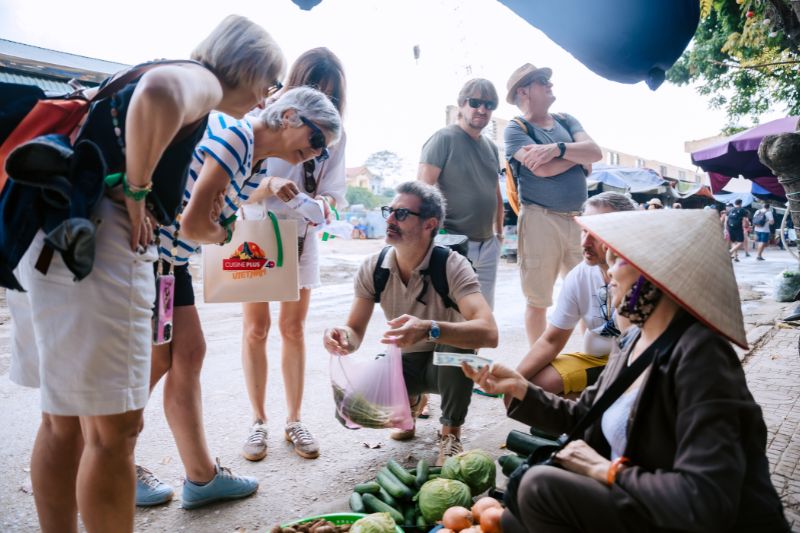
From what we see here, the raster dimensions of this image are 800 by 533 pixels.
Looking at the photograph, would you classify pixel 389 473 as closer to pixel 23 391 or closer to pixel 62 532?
pixel 62 532

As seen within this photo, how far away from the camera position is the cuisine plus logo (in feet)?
9.47

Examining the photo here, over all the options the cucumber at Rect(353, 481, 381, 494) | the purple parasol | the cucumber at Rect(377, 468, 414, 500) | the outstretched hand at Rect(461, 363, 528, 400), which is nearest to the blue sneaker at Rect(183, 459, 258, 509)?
the cucumber at Rect(353, 481, 381, 494)

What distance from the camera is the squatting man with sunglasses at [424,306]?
9.58ft

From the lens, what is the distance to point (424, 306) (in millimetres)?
3178

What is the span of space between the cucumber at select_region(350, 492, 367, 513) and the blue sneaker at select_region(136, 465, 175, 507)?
0.95m

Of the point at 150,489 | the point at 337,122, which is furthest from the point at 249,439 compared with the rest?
the point at 337,122

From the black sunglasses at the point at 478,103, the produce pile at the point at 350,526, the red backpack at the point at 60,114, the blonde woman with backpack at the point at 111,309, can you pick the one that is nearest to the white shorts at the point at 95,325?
the blonde woman with backpack at the point at 111,309

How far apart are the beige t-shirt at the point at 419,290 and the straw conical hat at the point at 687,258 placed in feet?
4.59

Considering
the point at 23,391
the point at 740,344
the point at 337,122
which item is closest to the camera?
the point at 740,344

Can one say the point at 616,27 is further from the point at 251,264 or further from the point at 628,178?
the point at 628,178

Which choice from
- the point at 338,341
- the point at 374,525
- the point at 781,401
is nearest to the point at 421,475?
the point at 374,525

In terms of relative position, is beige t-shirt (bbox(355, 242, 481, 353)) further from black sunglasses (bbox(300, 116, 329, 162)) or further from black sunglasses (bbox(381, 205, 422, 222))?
black sunglasses (bbox(300, 116, 329, 162))

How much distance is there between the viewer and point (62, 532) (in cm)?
196

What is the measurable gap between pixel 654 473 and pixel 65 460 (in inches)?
77.6
